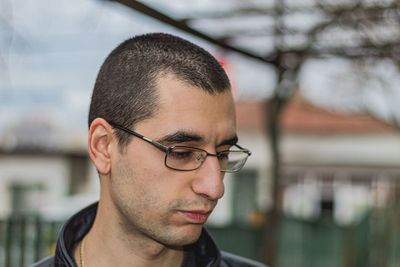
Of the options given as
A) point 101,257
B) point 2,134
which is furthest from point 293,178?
point 101,257

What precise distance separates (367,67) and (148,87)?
24.5 ft

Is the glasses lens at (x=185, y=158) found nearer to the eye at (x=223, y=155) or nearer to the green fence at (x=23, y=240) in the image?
the eye at (x=223, y=155)

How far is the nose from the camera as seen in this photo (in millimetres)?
1717

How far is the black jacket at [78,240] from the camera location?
188cm

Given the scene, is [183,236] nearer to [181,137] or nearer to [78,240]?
[181,137]

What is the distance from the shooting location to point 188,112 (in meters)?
1.74

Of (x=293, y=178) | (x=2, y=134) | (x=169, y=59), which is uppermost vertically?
(x=169, y=59)

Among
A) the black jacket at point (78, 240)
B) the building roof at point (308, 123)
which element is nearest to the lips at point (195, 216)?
the black jacket at point (78, 240)

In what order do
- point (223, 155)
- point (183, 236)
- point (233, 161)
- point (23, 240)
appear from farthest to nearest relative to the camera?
point (23, 240)
point (233, 161)
point (223, 155)
point (183, 236)

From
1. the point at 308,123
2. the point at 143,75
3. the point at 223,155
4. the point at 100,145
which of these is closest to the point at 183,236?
the point at 223,155

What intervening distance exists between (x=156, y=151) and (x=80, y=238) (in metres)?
0.53

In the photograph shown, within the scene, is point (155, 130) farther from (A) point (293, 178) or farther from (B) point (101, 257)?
(A) point (293, 178)

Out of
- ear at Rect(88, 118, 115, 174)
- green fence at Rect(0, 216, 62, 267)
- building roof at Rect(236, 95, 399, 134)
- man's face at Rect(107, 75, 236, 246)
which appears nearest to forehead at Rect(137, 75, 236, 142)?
man's face at Rect(107, 75, 236, 246)

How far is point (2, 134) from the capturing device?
17.4 metres
